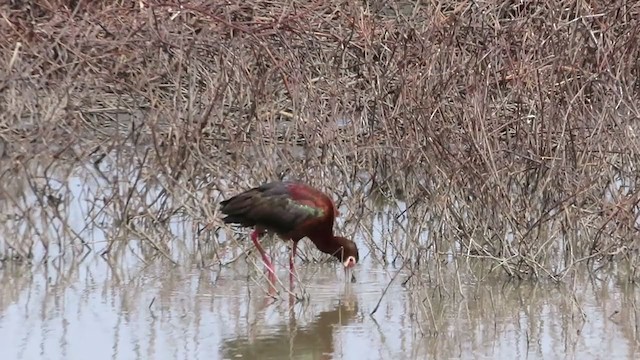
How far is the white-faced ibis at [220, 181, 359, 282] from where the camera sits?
8.66 meters

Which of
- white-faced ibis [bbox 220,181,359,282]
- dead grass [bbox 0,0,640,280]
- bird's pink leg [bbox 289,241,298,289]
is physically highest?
dead grass [bbox 0,0,640,280]

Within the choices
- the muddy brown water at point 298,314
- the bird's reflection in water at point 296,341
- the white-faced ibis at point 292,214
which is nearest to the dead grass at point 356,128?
the muddy brown water at point 298,314

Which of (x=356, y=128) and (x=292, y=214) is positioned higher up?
(x=356, y=128)

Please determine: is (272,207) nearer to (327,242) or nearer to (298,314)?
(327,242)

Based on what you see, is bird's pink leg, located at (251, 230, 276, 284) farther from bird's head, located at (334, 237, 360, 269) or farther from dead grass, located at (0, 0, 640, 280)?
bird's head, located at (334, 237, 360, 269)

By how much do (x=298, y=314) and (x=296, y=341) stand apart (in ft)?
1.70

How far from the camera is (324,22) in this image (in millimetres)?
12578

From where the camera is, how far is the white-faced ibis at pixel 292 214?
8656mm

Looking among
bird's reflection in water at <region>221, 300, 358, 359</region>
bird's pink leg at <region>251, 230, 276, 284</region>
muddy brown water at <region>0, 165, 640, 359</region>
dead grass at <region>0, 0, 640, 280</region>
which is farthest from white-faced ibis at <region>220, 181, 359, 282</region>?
bird's reflection in water at <region>221, 300, 358, 359</region>

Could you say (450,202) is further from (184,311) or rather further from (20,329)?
(20,329)

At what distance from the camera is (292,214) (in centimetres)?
870

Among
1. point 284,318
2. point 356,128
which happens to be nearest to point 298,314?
point 284,318

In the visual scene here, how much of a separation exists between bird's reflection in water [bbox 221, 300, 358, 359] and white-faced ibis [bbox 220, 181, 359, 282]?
31.3 inches

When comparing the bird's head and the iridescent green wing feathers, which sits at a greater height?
the iridescent green wing feathers
